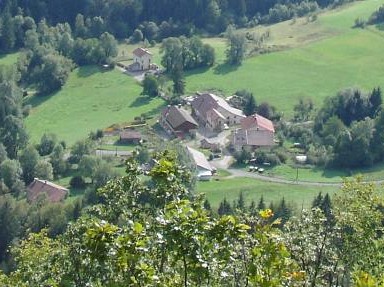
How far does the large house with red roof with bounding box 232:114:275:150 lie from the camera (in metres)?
56.7

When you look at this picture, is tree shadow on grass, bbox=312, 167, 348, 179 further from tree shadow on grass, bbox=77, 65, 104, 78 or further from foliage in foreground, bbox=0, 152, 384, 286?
foliage in foreground, bbox=0, 152, 384, 286

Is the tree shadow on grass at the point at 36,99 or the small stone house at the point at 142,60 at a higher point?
the small stone house at the point at 142,60

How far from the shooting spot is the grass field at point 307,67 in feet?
226

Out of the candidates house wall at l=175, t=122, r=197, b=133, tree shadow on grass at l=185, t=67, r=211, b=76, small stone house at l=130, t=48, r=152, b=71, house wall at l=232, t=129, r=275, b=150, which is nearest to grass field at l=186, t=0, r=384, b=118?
tree shadow on grass at l=185, t=67, r=211, b=76

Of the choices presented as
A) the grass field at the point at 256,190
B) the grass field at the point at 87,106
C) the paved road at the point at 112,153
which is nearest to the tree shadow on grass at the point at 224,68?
the grass field at the point at 87,106

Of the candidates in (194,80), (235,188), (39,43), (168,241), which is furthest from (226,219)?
(39,43)

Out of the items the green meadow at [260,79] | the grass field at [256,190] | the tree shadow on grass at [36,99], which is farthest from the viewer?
the tree shadow on grass at [36,99]

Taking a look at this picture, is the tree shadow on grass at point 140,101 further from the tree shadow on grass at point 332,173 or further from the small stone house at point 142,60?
the tree shadow on grass at point 332,173

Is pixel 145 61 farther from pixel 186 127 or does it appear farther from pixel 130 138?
pixel 130 138

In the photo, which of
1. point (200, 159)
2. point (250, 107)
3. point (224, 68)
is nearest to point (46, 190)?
point (200, 159)

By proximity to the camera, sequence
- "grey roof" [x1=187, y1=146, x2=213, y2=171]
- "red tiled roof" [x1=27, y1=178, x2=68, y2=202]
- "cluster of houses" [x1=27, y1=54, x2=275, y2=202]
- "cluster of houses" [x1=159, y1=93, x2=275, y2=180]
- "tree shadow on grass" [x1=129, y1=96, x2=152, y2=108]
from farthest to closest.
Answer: "tree shadow on grass" [x1=129, y1=96, x2=152, y2=108], "cluster of houses" [x1=159, y1=93, x2=275, y2=180], "cluster of houses" [x1=27, y1=54, x2=275, y2=202], "grey roof" [x1=187, y1=146, x2=213, y2=171], "red tiled roof" [x1=27, y1=178, x2=68, y2=202]

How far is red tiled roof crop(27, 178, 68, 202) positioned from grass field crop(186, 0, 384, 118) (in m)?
23.0

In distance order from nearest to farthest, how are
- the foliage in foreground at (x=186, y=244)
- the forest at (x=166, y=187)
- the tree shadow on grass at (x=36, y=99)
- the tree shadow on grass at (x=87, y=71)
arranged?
the foliage in foreground at (x=186, y=244) < the forest at (x=166, y=187) < the tree shadow on grass at (x=36, y=99) < the tree shadow on grass at (x=87, y=71)

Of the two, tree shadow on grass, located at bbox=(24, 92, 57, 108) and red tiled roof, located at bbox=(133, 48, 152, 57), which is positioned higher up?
red tiled roof, located at bbox=(133, 48, 152, 57)
